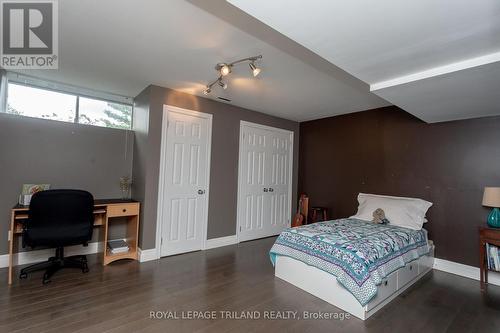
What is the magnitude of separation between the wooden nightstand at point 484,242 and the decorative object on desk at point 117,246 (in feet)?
14.8

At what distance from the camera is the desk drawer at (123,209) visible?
3193mm

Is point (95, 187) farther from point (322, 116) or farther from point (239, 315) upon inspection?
point (322, 116)

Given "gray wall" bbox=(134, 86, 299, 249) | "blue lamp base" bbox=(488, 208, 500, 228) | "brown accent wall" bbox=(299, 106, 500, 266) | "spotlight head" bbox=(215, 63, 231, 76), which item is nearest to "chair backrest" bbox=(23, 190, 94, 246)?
"gray wall" bbox=(134, 86, 299, 249)

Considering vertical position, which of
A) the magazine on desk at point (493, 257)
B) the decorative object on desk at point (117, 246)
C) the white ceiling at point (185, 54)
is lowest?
the decorative object on desk at point (117, 246)

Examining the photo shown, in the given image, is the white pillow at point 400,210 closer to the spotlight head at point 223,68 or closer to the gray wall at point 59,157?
the spotlight head at point 223,68

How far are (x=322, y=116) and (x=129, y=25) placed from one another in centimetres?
379

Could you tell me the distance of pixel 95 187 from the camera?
363cm

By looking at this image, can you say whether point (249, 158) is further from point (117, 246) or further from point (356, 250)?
point (356, 250)

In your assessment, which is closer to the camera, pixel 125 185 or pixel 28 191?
pixel 28 191

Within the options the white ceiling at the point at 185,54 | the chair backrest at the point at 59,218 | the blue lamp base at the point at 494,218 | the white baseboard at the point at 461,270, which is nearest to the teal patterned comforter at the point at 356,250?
the white baseboard at the point at 461,270

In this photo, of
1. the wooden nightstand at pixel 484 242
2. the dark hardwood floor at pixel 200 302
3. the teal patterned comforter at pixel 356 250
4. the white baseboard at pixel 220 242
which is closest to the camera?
the dark hardwood floor at pixel 200 302

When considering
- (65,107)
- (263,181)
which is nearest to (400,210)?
(263,181)

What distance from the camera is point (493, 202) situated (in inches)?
112

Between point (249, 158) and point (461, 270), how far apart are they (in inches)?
139
